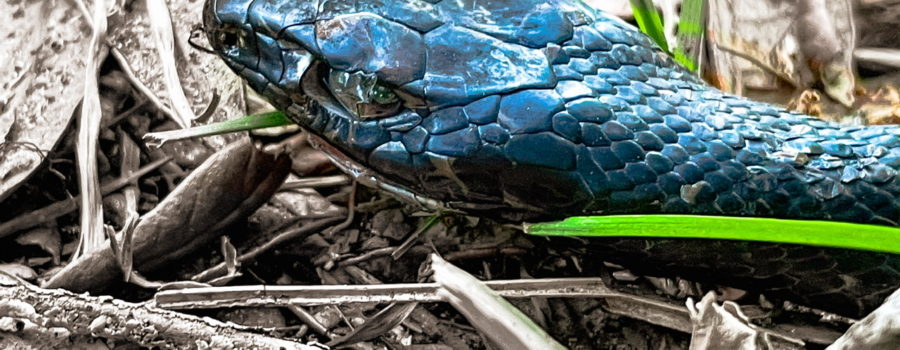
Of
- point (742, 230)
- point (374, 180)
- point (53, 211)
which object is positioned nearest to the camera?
point (742, 230)

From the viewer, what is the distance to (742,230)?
196cm

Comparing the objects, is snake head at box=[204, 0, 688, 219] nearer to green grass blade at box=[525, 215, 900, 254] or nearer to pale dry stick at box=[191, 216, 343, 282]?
green grass blade at box=[525, 215, 900, 254]

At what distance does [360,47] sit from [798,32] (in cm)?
155

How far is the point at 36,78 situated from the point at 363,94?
1.34 meters

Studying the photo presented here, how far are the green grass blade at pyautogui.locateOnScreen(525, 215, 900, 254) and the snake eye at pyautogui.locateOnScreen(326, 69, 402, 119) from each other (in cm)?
46

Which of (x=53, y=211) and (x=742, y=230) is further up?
(x=742, y=230)

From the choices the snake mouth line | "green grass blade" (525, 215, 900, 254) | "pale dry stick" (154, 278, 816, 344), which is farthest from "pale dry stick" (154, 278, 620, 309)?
"green grass blade" (525, 215, 900, 254)

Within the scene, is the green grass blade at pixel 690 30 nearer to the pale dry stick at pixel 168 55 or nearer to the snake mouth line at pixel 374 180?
the snake mouth line at pixel 374 180

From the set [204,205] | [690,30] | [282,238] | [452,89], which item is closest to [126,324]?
[204,205]

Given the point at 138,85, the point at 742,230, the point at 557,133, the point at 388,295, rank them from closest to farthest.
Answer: the point at 742,230, the point at 557,133, the point at 388,295, the point at 138,85

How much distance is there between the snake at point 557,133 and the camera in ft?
6.84

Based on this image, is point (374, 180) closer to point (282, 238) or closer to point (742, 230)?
point (282, 238)

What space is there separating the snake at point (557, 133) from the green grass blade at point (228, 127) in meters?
0.21

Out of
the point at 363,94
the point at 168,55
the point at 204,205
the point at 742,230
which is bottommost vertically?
the point at 204,205
